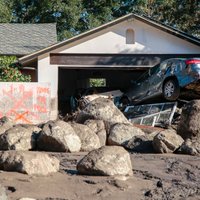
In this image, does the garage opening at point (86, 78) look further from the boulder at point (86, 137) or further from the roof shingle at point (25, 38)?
the boulder at point (86, 137)

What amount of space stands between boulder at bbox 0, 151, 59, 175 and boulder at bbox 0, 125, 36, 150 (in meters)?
3.15

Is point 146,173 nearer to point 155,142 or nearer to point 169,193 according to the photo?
point 169,193

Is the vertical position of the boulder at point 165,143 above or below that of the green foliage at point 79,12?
below

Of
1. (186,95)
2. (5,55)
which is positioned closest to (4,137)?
(186,95)

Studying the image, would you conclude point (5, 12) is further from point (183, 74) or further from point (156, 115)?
point (183, 74)

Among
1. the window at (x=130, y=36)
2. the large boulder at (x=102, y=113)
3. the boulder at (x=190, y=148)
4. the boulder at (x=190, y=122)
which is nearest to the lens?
the boulder at (x=190, y=148)

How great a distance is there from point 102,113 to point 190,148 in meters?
3.67

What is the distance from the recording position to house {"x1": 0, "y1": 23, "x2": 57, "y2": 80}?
25609mm

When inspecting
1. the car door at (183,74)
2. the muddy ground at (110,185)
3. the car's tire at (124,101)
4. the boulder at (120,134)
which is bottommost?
the muddy ground at (110,185)

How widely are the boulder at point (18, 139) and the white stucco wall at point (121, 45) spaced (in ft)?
30.7

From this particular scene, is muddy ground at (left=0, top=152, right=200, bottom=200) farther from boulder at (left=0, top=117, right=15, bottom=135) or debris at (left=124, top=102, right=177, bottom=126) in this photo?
debris at (left=124, top=102, right=177, bottom=126)

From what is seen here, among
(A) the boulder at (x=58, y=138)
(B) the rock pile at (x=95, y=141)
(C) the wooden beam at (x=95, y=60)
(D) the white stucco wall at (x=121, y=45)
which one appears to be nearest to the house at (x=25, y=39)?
(D) the white stucco wall at (x=121, y=45)

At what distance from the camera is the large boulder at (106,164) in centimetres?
911

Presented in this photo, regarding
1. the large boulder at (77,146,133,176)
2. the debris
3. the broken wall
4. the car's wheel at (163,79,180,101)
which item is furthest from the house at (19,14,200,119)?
the large boulder at (77,146,133,176)
